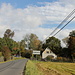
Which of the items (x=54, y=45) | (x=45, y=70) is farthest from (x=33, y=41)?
(x=45, y=70)

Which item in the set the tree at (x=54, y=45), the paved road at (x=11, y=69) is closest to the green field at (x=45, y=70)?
the paved road at (x=11, y=69)

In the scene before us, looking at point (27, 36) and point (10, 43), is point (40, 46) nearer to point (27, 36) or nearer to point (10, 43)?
point (27, 36)

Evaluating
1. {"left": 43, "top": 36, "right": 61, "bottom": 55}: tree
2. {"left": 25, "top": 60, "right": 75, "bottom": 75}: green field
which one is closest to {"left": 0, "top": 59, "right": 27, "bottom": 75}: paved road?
{"left": 25, "top": 60, "right": 75, "bottom": 75}: green field

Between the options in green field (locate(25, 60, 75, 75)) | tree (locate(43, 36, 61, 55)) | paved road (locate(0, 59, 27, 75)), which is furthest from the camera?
tree (locate(43, 36, 61, 55))

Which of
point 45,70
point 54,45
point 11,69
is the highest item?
point 54,45

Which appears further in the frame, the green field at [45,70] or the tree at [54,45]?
the tree at [54,45]

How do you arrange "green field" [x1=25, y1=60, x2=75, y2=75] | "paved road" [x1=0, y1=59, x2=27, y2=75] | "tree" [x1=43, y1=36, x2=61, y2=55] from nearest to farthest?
"green field" [x1=25, y1=60, x2=75, y2=75], "paved road" [x1=0, y1=59, x2=27, y2=75], "tree" [x1=43, y1=36, x2=61, y2=55]

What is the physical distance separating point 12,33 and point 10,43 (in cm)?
2827

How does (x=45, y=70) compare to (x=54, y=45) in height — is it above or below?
below

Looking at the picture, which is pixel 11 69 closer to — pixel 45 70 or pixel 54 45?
pixel 45 70

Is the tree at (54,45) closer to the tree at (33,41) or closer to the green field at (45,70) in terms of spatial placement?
the tree at (33,41)

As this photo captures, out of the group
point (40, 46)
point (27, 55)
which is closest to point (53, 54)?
point (40, 46)

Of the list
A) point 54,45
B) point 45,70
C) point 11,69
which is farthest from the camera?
point 54,45

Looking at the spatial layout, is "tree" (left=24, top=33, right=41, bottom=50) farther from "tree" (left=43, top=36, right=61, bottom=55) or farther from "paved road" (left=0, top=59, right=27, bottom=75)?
"paved road" (left=0, top=59, right=27, bottom=75)
